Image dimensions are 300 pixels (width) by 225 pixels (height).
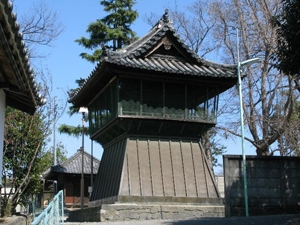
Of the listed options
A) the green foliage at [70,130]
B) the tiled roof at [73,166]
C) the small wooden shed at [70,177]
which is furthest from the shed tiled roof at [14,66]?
the small wooden shed at [70,177]

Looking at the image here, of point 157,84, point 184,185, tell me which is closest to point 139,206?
point 184,185

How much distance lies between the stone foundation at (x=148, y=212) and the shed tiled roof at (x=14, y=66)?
6.45 m

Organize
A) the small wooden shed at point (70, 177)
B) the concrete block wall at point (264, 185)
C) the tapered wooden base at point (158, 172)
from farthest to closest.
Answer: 1. the small wooden shed at point (70, 177)
2. the tapered wooden base at point (158, 172)
3. the concrete block wall at point (264, 185)

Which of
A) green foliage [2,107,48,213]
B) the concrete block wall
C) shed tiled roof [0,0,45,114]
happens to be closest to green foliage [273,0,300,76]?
the concrete block wall

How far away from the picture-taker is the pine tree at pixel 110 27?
35.0 metres

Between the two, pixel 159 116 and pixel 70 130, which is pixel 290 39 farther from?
pixel 70 130

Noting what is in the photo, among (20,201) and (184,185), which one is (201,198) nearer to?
(184,185)

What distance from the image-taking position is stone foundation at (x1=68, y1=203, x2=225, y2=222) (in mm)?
17045

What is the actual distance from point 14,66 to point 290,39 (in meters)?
7.82

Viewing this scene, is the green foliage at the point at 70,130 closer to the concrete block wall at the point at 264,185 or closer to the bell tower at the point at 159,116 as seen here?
the bell tower at the point at 159,116

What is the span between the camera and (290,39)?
12766 mm

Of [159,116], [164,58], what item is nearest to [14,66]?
[159,116]

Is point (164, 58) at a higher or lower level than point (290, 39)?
higher

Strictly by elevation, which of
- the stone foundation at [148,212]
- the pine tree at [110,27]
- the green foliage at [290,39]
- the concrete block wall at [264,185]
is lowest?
the stone foundation at [148,212]
